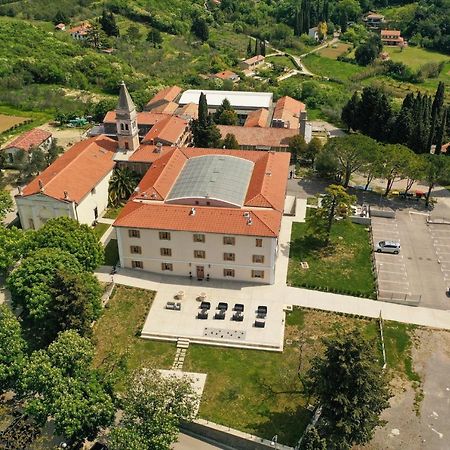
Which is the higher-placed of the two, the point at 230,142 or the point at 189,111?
the point at 230,142

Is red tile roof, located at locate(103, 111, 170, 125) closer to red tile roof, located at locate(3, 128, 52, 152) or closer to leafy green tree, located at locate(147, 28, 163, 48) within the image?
red tile roof, located at locate(3, 128, 52, 152)

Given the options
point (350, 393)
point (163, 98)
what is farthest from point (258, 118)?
point (350, 393)

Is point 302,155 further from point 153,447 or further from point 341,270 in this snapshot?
point 153,447

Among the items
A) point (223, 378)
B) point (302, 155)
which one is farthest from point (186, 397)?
point (302, 155)

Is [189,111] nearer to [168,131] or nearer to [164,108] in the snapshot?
[164,108]

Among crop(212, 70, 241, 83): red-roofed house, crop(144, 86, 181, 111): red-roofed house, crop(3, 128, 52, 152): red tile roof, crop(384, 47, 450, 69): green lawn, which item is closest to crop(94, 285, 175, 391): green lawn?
crop(3, 128, 52, 152): red tile roof

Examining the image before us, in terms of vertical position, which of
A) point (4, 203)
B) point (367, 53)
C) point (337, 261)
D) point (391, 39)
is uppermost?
point (4, 203)

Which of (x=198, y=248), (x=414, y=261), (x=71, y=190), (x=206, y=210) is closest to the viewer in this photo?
(x=198, y=248)
